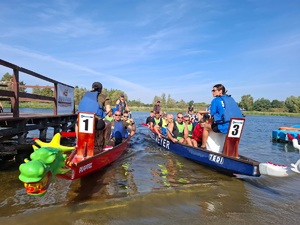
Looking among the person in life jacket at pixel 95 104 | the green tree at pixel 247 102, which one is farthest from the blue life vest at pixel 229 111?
the green tree at pixel 247 102

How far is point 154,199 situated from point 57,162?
2078mm

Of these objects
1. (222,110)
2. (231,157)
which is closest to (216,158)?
(231,157)

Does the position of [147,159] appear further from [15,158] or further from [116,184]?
[15,158]

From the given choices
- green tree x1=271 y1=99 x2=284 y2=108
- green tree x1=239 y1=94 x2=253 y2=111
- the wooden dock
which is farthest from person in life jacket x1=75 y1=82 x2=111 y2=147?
green tree x1=271 y1=99 x2=284 y2=108

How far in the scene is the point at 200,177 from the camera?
6.60 metres

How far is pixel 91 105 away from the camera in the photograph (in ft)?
18.3

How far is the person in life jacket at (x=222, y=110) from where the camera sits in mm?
6160

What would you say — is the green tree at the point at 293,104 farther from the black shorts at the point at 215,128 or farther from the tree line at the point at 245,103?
the black shorts at the point at 215,128

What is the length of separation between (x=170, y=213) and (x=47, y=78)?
281 inches

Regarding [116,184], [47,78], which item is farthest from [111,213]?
[47,78]

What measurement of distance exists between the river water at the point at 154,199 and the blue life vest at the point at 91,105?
1583 mm

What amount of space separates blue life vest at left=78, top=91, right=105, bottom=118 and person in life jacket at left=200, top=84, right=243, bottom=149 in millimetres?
2749

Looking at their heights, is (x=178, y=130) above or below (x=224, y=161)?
above

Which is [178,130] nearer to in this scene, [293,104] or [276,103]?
[293,104]
